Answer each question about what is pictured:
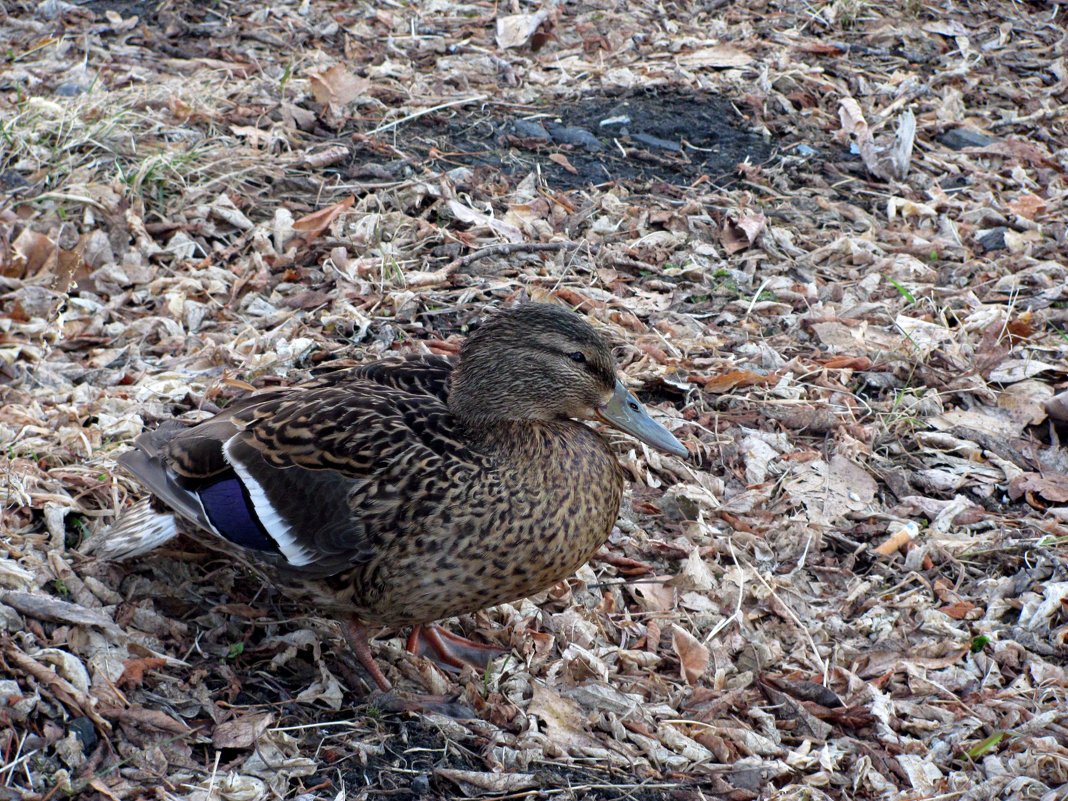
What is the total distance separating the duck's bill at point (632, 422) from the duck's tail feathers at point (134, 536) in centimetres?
141

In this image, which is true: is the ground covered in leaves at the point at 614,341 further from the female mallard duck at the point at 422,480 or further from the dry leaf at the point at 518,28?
the female mallard duck at the point at 422,480

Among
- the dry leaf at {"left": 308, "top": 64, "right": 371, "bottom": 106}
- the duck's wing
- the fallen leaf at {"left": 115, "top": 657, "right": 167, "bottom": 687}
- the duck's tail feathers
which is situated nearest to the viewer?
the fallen leaf at {"left": 115, "top": 657, "right": 167, "bottom": 687}

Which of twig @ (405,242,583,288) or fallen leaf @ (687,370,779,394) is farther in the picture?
twig @ (405,242,583,288)

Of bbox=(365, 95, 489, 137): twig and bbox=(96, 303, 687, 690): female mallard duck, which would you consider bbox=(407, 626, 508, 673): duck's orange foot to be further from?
bbox=(365, 95, 489, 137): twig

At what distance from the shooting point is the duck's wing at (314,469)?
3590 millimetres

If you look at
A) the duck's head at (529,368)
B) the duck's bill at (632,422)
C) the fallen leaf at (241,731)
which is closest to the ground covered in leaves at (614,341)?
the fallen leaf at (241,731)

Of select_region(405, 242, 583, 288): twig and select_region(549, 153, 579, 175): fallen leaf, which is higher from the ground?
select_region(549, 153, 579, 175): fallen leaf

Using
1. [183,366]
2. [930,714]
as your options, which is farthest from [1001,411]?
[183,366]

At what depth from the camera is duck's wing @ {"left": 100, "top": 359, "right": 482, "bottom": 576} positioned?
3.59m

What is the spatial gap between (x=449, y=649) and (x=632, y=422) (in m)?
0.94

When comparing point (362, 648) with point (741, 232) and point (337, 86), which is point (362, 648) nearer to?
point (741, 232)

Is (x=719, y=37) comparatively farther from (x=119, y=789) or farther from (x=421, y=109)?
(x=119, y=789)

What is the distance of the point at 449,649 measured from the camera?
3.97 m

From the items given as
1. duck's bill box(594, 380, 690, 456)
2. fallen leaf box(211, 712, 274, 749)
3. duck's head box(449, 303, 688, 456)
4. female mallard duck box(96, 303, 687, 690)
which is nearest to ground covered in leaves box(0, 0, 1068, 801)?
fallen leaf box(211, 712, 274, 749)
